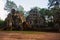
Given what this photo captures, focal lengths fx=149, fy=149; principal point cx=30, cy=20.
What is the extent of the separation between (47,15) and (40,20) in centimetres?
43

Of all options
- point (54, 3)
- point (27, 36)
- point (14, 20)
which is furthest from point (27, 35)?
point (54, 3)

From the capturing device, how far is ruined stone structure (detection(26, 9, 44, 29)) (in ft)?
24.2

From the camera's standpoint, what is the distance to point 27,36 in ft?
22.3

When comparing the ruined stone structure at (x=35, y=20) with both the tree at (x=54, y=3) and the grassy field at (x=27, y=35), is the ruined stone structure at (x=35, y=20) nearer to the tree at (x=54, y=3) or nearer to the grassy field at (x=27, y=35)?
the grassy field at (x=27, y=35)

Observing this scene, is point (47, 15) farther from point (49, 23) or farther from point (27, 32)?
point (27, 32)

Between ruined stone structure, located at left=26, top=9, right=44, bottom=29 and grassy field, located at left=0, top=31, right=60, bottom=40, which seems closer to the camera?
grassy field, located at left=0, top=31, right=60, bottom=40

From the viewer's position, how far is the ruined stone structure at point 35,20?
7387mm

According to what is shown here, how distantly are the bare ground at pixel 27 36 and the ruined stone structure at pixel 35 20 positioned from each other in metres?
0.62

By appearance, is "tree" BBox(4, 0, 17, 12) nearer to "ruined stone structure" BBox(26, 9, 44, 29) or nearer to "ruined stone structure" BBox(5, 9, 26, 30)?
"ruined stone structure" BBox(5, 9, 26, 30)

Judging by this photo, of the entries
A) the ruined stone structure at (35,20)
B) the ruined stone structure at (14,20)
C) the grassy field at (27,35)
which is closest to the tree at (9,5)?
the ruined stone structure at (14,20)

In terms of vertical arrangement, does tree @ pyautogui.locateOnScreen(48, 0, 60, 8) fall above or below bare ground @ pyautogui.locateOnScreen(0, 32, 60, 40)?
above

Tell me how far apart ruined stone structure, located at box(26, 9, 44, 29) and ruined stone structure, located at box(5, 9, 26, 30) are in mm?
405

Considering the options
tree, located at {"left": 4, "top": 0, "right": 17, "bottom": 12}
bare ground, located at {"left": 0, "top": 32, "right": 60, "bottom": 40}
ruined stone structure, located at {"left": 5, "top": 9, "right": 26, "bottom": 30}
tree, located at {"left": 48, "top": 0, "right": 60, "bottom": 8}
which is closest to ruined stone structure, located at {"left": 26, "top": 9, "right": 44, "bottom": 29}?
ruined stone structure, located at {"left": 5, "top": 9, "right": 26, "bottom": 30}

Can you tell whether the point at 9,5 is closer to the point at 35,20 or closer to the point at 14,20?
the point at 14,20
